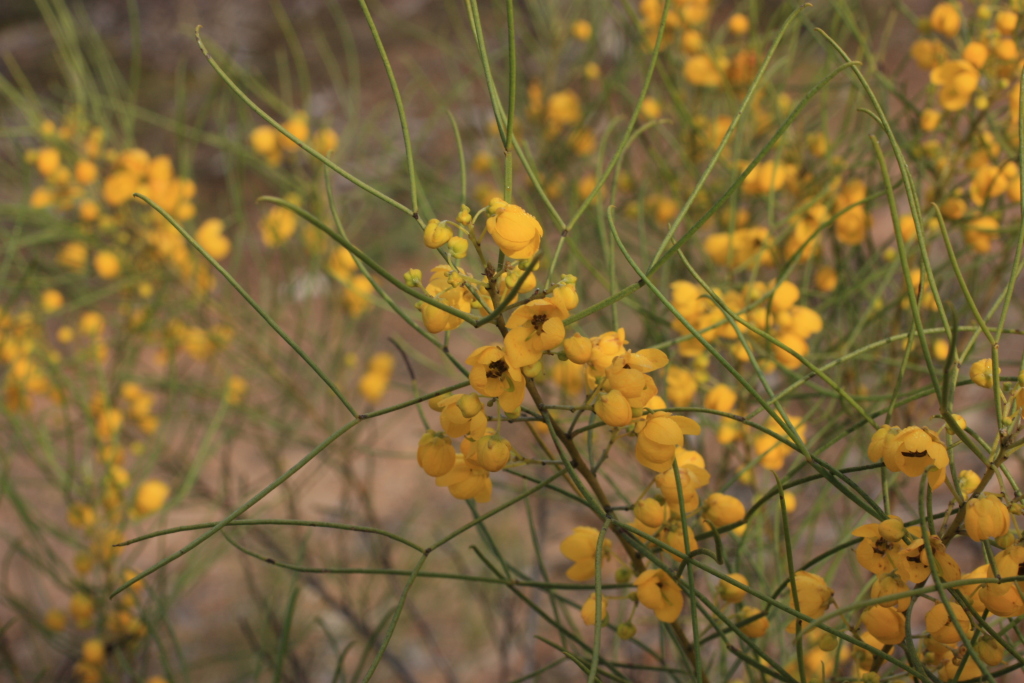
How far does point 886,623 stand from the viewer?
12.8 inches

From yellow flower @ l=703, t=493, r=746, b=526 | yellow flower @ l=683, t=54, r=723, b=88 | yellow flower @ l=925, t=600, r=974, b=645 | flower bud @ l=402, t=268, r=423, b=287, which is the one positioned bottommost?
yellow flower @ l=925, t=600, r=974, b=645

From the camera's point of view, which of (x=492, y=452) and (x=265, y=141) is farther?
(x=265, y=141)

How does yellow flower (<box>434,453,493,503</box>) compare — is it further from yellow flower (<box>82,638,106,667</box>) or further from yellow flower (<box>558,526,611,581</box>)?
yellow flower (<box>82,638,106,667</box>)

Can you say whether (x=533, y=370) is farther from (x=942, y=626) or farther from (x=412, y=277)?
(x=942, y=626)

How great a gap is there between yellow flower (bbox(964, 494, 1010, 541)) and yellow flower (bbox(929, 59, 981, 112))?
39cm

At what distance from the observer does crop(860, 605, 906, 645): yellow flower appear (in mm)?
326

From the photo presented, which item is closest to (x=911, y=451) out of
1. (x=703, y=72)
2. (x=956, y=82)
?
(x=956, y=82)

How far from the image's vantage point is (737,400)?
0.62 metres

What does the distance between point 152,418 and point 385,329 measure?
4.66 ft

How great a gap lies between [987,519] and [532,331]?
206 mm

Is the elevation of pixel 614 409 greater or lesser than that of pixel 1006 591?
greater

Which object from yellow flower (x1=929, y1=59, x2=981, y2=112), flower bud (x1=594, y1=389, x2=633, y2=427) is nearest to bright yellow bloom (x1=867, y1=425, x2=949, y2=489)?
flower bud (x1=594, y1=389, x2=633, y2=427)

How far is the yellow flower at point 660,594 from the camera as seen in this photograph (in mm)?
366

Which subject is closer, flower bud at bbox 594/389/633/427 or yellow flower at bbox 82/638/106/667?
flower bud at bbox 594/389/633/427
